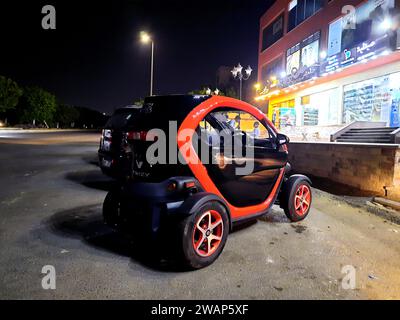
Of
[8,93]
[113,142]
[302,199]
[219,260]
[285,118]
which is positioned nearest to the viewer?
[219,260]

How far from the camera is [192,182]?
324 centimetres

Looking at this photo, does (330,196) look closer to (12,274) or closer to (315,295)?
(315,295)

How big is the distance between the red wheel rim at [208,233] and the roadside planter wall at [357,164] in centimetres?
515

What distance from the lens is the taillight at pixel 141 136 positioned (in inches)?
135

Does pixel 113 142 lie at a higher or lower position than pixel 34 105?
lower

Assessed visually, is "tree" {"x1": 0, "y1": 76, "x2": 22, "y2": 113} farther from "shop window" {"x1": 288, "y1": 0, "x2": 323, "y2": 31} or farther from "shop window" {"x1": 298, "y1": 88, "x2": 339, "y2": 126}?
"shop window" {"x1": 298, "y1": 88, "x2": 339, "y2": 126}

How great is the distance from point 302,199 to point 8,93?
217 ft

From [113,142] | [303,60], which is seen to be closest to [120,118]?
[113,142]

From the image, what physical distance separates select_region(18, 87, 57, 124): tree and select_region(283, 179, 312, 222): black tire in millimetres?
75395

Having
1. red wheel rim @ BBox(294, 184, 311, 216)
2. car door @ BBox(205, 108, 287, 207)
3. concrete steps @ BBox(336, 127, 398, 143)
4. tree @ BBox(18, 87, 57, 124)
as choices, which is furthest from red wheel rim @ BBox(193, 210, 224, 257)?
tree @ BBox(18, 87, 57, 124)

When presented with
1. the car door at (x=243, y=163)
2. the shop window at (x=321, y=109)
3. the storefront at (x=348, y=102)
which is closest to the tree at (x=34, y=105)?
the storefront at (x=348, y=102)

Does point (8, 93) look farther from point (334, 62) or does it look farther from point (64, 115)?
point (334, 62)

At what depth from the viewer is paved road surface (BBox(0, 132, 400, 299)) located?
2.69 metres

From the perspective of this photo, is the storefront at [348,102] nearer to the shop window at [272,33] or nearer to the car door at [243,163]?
the shop window at [272,33]
